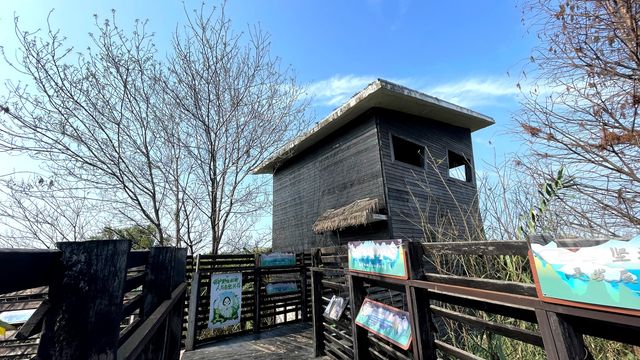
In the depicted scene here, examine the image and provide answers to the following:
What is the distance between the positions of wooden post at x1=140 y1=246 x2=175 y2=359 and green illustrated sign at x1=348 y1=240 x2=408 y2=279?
2061mm

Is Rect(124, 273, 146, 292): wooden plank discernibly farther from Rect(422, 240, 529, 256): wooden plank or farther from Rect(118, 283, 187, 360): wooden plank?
Rect(422, 240, 529, 256): wooden plank

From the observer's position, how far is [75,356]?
0.90 m

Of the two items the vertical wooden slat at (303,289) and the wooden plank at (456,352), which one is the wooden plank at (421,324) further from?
the vertical wooden slat at (303,289)

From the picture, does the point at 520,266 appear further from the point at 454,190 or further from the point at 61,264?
the point at 454,190

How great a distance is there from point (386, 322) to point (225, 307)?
5024 mm

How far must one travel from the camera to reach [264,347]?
18.9ft

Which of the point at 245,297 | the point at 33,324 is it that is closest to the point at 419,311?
the point at 33,324

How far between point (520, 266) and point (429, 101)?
6.73 m

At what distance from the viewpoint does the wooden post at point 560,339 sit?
1.38 meters

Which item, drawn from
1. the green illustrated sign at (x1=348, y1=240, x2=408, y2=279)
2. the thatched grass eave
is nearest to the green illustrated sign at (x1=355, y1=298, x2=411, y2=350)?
the green illustrated sign at (x1=348, y1=240, x2=408, y2=279)

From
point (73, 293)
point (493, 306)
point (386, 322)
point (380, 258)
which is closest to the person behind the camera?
point (73, 293)

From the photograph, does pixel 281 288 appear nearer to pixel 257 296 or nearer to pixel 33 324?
pixel 257 296

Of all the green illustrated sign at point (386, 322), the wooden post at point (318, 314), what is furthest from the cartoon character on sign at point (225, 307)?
the green illustrated sign at point (386, 322)

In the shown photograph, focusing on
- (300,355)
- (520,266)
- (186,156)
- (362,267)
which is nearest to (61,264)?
(362,267)
